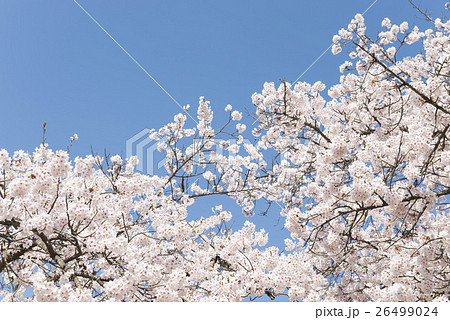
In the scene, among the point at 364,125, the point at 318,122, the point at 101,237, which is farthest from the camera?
the point at 318,122

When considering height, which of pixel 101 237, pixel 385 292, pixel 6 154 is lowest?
pixel 385 292

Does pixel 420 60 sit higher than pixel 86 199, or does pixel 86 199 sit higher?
pixel 420 60

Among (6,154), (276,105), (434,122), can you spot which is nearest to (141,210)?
(6,154)

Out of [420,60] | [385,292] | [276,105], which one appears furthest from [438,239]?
[420,60]

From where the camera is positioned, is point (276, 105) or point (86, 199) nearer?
point (86, 199)

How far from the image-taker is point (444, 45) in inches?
340

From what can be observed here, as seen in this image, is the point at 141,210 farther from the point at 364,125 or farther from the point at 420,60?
the point at 420,60

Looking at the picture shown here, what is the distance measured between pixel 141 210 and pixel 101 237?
142 cm

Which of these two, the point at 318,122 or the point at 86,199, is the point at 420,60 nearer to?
the point at 318,122

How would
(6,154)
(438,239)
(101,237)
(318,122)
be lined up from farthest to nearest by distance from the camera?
1. (318,122)
2. (438,239)
3. (6,154)
4. (101,237)

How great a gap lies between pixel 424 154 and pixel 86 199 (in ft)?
14.2

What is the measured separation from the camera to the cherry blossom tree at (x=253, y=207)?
4.03 metres

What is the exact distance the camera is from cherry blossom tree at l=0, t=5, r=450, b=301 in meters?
4.03

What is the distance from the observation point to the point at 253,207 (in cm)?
913
